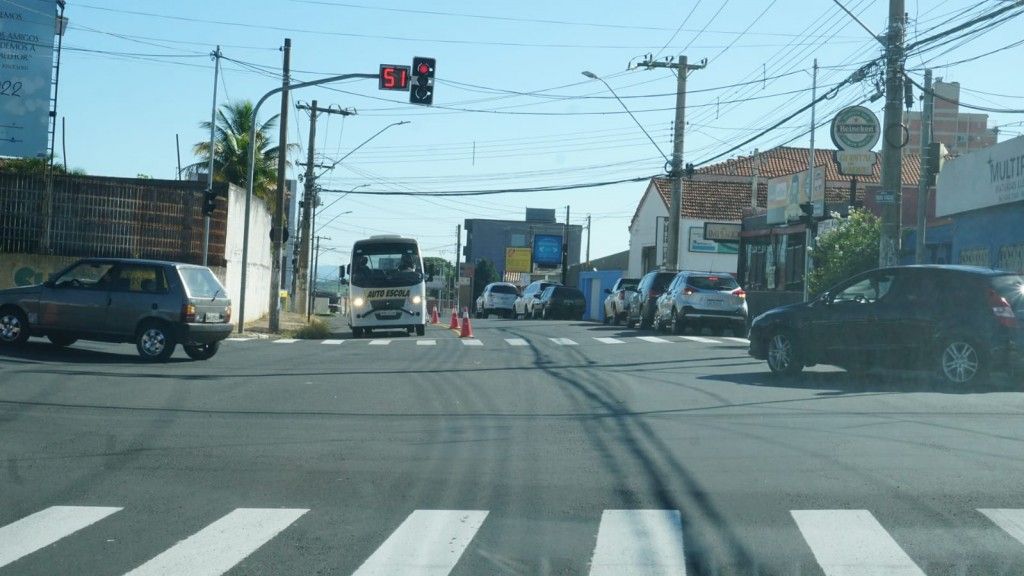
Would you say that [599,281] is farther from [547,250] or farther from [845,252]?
[547,250]

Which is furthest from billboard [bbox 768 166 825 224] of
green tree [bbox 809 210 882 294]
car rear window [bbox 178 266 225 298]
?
car rear window [bbox 178 266 225 298]

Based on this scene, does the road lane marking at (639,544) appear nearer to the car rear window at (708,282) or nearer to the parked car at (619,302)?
the car rear window at (708,282)

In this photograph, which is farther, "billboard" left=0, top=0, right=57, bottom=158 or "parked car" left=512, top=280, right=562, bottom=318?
"parked car" left=512, top=280, right=562, bottom=318

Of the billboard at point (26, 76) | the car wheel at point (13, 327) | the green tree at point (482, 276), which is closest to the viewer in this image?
the car wheel at point (13, 327)

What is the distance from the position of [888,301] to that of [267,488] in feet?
33.2

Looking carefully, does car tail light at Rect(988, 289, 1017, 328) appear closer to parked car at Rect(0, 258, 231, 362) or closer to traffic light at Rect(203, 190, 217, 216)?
parked car at Rect(0, 258, 231, 362)

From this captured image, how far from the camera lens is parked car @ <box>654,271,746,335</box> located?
29016mm

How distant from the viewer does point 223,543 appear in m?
7.04

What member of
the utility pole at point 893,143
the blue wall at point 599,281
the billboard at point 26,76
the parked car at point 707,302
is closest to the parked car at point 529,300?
the blue wall at point 599,281

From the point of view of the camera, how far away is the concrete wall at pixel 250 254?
3456 cm

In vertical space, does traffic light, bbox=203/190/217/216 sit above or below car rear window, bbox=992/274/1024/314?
above

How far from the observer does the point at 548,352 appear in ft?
75.0

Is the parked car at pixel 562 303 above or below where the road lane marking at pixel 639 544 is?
above

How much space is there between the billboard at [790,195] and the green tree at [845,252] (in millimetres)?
9472
